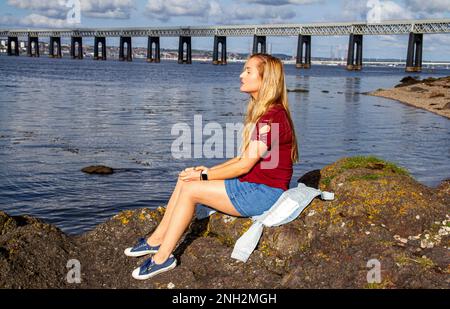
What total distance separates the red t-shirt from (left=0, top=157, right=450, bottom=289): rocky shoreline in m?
0.53

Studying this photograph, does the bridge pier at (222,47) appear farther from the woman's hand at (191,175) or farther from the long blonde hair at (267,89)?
the woman's hand at (191,175)

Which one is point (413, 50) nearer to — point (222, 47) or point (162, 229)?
point (222, 47)

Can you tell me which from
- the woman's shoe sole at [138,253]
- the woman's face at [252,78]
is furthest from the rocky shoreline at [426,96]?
the woman's shoe sole at [138,253]

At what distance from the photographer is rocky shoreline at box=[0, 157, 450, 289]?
5.11m

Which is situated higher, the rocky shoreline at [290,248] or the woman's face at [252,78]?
the woman's face at [252,78]

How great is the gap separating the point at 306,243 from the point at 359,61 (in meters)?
159

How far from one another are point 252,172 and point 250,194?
229 millimetres

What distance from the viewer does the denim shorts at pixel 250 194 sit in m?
5.77

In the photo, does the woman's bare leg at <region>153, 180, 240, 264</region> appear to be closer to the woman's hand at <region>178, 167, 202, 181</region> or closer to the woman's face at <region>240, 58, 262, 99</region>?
the woman's hand at <region>178, 167, 202, 181</region>

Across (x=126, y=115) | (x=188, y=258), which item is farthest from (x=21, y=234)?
(x=126, y=115)

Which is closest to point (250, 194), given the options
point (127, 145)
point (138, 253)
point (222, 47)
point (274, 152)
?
point (274, 152)

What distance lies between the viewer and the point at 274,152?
5785mm

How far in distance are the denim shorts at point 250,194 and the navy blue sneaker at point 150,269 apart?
91 cm
